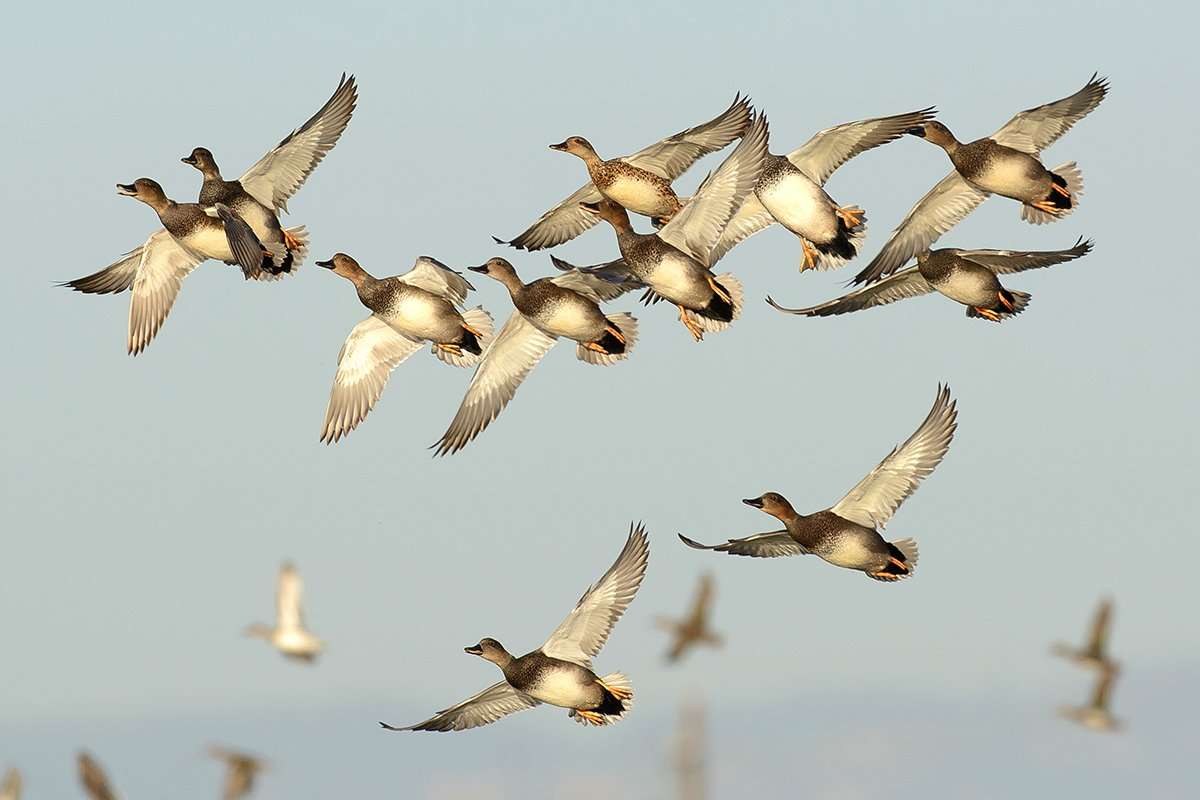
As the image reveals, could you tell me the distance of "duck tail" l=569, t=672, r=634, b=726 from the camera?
22.7 metres

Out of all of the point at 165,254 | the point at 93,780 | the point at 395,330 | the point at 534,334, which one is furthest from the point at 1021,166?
the point at 93,780

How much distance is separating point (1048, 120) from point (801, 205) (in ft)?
9.05

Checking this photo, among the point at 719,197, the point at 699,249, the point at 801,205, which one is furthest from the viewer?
the point at 801,205

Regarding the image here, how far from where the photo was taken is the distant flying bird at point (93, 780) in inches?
1059

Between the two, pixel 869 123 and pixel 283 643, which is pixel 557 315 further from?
pixel 283 643

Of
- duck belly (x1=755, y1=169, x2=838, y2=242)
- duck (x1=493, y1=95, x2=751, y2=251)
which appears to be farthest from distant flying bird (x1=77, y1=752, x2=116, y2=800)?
duck belly (x1=755, y1=169, x2=838, y2=242)

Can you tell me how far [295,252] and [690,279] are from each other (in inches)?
189

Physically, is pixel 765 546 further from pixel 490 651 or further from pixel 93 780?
pixel 93 780

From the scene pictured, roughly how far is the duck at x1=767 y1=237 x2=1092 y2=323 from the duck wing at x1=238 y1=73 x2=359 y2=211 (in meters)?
5.27

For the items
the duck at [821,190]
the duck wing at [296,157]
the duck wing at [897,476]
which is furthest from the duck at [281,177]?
the duck wing at [897,476]

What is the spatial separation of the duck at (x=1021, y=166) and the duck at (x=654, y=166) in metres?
1.93

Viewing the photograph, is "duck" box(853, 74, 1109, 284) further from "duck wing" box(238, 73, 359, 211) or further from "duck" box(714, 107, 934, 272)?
"duck wing" box(238, 73, 359, 211)

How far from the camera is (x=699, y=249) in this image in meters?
22.7

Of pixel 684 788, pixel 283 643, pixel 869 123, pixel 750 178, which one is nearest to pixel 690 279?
pixel 750 178
